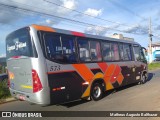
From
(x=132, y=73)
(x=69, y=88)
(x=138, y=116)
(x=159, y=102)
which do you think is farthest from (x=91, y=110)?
(x=132, y=73)

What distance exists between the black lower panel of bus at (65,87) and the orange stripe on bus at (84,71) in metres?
0.21

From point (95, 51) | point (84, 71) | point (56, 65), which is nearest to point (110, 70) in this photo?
point (95, 51)

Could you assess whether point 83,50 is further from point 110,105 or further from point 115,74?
point 115,74

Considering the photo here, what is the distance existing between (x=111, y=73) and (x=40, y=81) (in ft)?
15.2

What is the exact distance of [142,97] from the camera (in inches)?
388

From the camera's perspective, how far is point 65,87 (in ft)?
25.5

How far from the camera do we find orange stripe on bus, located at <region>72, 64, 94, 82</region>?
8570mm

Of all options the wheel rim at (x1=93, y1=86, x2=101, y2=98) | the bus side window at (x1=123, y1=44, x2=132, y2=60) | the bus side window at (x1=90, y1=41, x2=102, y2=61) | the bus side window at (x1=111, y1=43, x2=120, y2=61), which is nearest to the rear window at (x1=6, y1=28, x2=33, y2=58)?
the bus side window at (x1=90, y1=41, x2=102, y2=61)

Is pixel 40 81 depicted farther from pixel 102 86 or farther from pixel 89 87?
pixel 102 86

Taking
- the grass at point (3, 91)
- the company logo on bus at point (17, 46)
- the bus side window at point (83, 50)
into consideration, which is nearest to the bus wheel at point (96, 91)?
the bus side window at point (83, 50)

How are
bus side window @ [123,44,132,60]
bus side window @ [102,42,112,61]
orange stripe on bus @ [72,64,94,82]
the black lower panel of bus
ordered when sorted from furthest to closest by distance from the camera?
bus side window @ [123,44,132,60], bus side window @ [102,42,112,61], orange stripe on bus @ [72,64,94,82], the black lower panel of bus

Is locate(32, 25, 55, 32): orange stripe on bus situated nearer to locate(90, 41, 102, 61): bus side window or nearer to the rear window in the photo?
the rear window

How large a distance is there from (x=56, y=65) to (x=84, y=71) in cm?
167

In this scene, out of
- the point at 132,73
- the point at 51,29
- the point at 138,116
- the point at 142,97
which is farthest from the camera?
the point at 132,73
